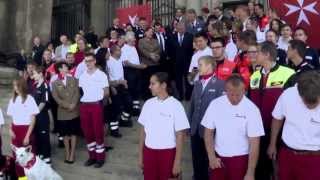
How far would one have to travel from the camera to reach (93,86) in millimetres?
10094

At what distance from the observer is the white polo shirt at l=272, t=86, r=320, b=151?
6156 millimetres

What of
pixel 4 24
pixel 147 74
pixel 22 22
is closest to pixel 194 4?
pixel 147 74

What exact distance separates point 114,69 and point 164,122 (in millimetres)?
4331

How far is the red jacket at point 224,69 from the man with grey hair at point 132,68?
425cm

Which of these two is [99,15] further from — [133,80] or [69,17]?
[133,80]

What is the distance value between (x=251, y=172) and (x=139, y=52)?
653 cm

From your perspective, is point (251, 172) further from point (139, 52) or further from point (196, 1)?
point (196, 1)

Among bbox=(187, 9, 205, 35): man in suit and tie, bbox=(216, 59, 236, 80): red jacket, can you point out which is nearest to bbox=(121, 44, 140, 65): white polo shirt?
bbox=(187, 9, 205, 35): man in suit and tie

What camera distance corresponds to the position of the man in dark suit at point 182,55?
40.9 ft

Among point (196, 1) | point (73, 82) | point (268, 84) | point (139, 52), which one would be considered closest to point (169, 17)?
point (196, 1)

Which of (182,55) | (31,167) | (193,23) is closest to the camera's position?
(31,167)

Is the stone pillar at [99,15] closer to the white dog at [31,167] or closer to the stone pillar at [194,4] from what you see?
the stone pillar at [194,4]

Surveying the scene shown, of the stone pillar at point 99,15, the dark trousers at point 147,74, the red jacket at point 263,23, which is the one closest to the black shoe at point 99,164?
the dark trousers at point 147,74

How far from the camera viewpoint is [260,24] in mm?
11172
